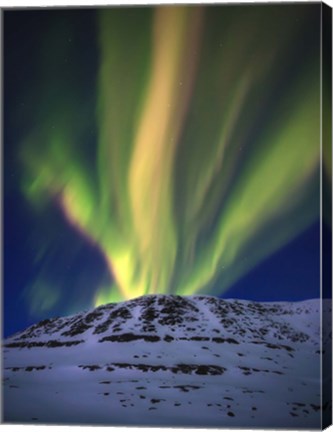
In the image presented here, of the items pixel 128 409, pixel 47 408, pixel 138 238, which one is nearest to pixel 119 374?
pixel 128 409

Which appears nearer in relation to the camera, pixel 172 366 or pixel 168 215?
pixel 172 366

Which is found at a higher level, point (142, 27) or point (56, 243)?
point (142, 27)

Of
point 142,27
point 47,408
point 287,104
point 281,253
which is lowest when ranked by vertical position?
point 47,408

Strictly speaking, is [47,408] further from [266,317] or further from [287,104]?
[287,104]
